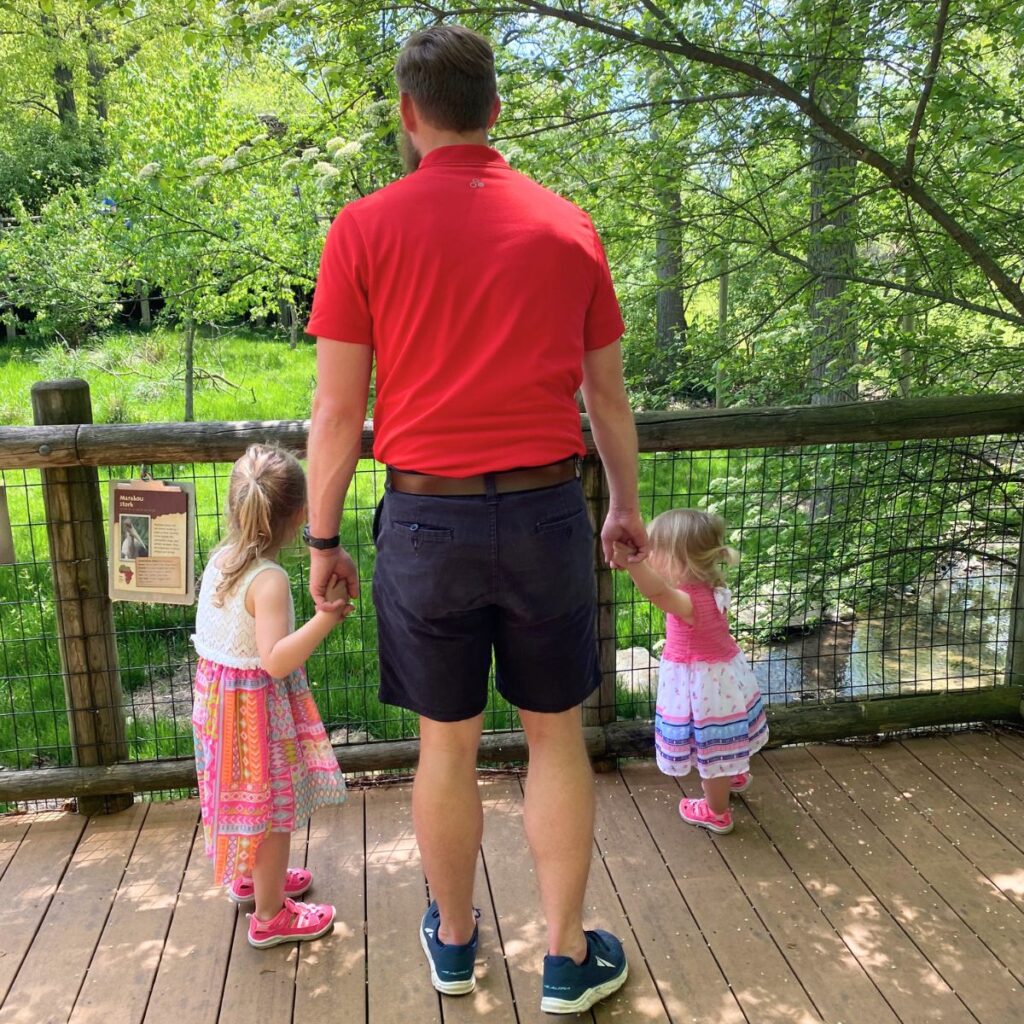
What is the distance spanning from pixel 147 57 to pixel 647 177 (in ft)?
40.5

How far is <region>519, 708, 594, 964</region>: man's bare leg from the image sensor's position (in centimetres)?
197

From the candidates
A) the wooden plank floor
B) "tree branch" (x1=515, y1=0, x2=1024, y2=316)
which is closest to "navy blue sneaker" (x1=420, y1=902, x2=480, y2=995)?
the wooden plank floor

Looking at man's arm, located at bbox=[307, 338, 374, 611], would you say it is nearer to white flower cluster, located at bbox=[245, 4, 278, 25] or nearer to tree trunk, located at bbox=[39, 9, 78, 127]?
white flower cluster, located at bbox=[245, 4, 278, 25]

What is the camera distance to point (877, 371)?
4.01 m

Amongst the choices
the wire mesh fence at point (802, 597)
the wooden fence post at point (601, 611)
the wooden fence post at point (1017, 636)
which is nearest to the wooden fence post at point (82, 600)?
the wire mesh fence at point (802, 597)

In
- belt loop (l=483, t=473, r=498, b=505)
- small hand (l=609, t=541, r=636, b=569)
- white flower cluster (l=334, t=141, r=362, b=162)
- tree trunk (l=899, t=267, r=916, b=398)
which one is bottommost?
small hand (l=609, t=541, r=636, b=569)

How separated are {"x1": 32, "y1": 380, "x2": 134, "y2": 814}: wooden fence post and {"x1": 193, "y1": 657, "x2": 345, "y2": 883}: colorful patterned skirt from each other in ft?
2.44

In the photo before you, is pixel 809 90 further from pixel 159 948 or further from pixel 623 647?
pixel 159 948

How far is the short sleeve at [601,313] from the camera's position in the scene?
1863 millimetres

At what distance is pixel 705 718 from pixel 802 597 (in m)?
1.74

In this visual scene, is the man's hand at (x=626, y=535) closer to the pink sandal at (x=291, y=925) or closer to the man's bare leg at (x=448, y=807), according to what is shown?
the man's bare leg at (x=448, y=807)

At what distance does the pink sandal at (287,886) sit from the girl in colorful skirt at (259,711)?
11 cm

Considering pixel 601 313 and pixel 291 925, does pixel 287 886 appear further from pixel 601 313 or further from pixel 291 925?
pixel 601 313

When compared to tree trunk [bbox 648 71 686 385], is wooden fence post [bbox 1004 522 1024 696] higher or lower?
lower
